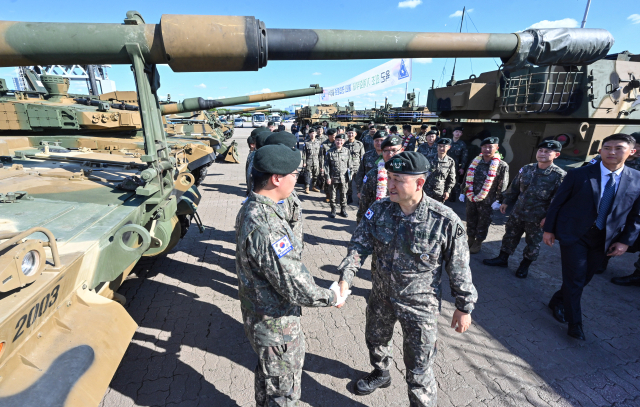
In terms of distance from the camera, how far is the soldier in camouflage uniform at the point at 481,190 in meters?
4.73

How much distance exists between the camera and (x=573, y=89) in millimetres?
5949

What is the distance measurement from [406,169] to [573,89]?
19.9 feet

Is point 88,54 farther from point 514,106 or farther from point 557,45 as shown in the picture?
point 514,106

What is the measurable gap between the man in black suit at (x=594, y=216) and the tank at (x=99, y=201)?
1004 millimetres

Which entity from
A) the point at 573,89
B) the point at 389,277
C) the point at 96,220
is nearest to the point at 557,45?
the point at 389,277

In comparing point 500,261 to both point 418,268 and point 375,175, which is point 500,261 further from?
point 418,268

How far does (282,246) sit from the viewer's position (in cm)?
164

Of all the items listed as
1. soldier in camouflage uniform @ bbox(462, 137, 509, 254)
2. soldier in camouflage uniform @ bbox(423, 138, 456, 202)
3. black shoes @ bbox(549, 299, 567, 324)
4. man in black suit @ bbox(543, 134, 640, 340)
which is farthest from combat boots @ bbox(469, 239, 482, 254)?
man in black suit @ bbox(543, 134, 640, 340)

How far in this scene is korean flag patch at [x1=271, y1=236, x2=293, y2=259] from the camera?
5.31 feet

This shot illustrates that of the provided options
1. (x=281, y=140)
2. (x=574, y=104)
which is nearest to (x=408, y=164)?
(x=281, y=140)

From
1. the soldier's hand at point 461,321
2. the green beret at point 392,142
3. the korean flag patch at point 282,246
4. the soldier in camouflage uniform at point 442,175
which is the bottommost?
the soldier's hand at point 461,321

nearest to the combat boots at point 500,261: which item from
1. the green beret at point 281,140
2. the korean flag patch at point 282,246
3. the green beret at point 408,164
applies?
the green beret at point 281,140

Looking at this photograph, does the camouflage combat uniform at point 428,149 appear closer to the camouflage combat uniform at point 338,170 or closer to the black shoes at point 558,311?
the camouflage combat uniform at point 338,170

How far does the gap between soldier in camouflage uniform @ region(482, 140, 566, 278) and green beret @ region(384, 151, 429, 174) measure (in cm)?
288
